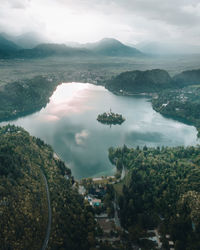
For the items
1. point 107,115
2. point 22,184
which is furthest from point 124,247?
point 107,115

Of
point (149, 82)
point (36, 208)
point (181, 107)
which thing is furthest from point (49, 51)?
point (36, 208)

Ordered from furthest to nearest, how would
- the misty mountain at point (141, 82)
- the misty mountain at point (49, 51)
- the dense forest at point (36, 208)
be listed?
the misty mountain at point (49, 51) < the misty mountain at point (141, 82) < the dense forest at point (36, 208)

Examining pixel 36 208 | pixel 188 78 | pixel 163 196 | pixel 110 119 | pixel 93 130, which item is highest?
pixel 188 78

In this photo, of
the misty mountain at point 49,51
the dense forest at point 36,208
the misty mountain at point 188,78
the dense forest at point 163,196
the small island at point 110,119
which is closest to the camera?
the dense forest at point 36,208

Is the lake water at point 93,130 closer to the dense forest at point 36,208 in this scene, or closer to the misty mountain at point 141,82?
the dense forest at point 36,208

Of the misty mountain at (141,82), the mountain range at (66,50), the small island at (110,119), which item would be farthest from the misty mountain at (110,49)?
the small island at (110,119)

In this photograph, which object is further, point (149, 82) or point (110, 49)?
point (110, 49)

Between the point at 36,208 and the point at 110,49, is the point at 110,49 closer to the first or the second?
the point at 110,49
